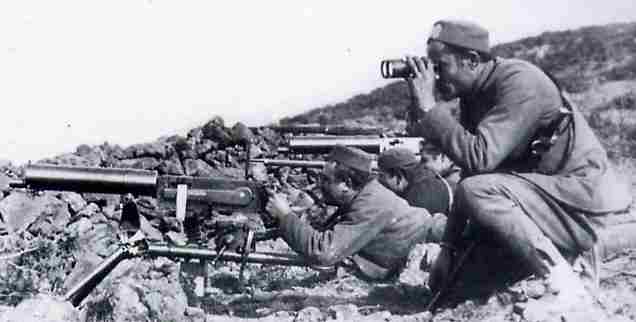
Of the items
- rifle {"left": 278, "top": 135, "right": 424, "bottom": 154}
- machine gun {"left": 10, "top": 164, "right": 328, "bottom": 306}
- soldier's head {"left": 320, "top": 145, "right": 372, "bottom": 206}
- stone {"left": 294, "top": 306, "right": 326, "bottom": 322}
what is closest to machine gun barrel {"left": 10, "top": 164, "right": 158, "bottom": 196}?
machine gun {"left": 10, "top": 164, "right": 328, "bottom": 306}

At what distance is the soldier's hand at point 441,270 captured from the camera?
4285 millimetres

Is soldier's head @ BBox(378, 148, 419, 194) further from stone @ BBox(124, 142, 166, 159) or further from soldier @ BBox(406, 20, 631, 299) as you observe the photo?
stone @ BBox(124, 142, 166, 159)

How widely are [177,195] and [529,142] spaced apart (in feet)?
7.72

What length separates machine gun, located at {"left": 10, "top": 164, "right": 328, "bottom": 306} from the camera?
4602mm

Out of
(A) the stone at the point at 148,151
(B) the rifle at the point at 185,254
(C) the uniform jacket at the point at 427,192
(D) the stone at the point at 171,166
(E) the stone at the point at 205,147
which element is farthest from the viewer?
(E) the stone at the point at 205,147

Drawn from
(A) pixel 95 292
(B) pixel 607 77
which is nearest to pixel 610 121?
(B) pixel 607 77

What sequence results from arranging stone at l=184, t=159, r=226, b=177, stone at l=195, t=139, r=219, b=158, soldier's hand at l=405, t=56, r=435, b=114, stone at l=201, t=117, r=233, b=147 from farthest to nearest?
stone at l=201, t=117, r=233, b=147, stone at l=195, t=139, r=219, b=158, stone at l=184, t=159, r=226, b=177, soldier's hand at l=405, t=56, r=435, b=114

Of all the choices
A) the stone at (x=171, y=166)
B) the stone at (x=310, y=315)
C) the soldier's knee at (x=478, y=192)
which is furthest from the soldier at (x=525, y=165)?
the stone at (x=171, y=166)

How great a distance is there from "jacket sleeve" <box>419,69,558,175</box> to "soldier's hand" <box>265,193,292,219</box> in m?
1.14

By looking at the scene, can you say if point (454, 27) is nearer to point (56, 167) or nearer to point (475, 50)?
Answer: point (475, 50)

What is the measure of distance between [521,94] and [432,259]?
160 cm

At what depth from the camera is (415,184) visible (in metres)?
6.22

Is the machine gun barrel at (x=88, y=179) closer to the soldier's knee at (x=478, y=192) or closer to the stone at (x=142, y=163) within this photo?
the soldier's knee at (x=478, y=192)

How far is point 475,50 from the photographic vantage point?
4.26 metres
